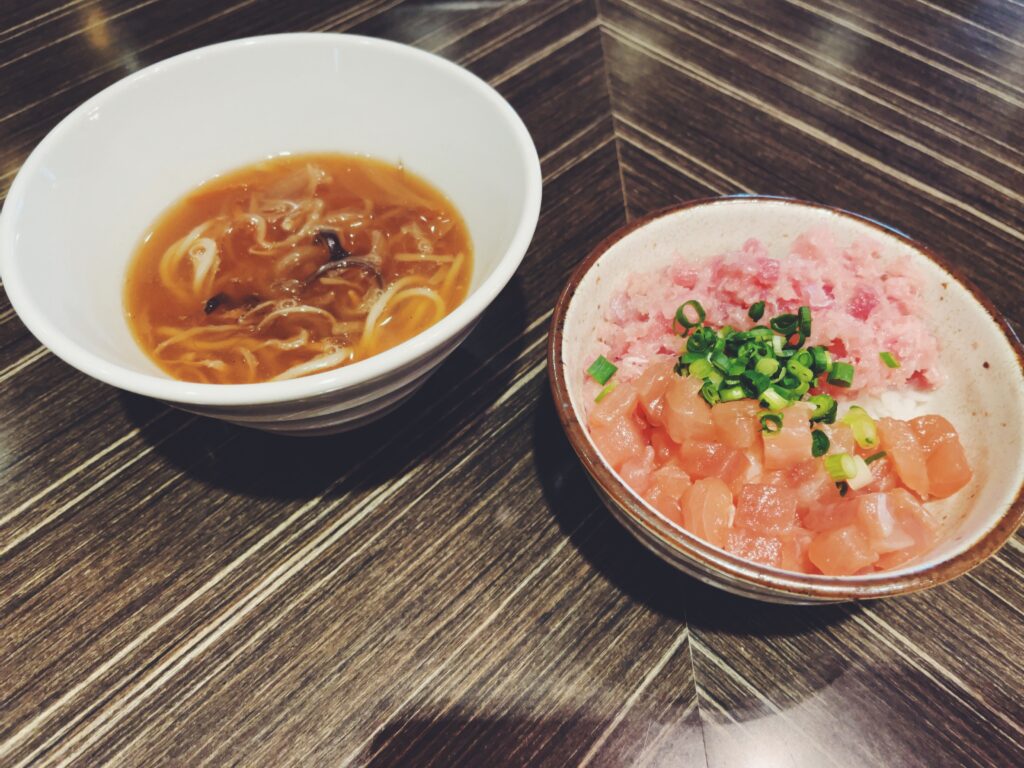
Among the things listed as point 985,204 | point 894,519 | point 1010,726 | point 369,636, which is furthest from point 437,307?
point 985,204

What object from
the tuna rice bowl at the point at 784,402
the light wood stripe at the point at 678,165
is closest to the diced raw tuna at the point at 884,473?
the tuna rice bowl at the point at 784,402

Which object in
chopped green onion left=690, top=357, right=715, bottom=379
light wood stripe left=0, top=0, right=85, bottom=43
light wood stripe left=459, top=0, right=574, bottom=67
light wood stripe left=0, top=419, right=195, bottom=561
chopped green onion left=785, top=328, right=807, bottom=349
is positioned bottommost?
chopped green onion left=785, top=328, right=807, bottom=349

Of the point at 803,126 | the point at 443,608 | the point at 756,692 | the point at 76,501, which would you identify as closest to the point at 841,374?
the point at 756,692

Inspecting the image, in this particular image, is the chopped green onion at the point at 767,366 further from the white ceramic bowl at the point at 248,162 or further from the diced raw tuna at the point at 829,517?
the white ceramic bowl at the point at 248,162

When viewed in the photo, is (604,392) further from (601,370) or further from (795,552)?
(795,552)

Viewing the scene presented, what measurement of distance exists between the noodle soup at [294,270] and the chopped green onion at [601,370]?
338 mm

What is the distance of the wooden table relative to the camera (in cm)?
122

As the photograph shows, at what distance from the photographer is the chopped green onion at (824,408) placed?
1370mm

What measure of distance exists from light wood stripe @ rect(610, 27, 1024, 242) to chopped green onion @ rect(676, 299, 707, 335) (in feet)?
3.60

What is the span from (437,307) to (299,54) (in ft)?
2.44

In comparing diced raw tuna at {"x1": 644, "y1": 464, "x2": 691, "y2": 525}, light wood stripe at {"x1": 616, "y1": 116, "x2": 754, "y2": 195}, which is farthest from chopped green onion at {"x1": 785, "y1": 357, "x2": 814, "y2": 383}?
light wood stripe at {"x1": 616, "y1": 116, "x2": 754, "y2": 195}

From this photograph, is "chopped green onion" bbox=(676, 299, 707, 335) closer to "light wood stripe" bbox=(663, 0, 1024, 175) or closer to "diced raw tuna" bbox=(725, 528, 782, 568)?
"diced raw tuna" bbox=(725, 528, 782, 568)

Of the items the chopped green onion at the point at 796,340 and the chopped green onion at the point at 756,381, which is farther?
the chopped green onion at the point at 796,340

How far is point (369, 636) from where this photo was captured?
132 cm
